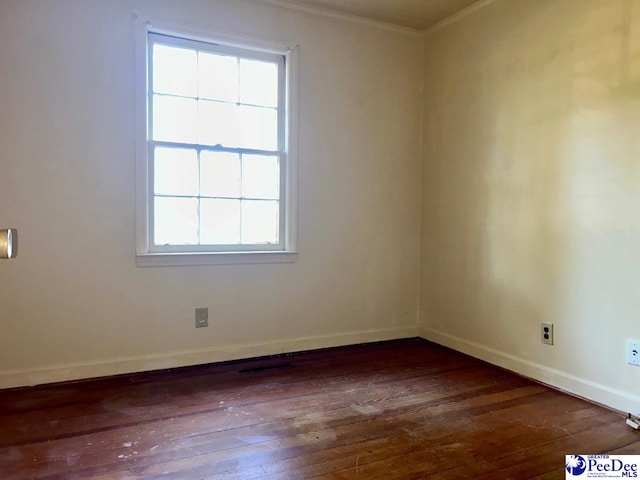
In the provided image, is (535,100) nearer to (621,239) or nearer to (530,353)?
(621,239)

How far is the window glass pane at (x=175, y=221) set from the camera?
3.03 m

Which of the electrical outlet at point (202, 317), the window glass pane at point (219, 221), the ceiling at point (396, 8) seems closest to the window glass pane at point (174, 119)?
the window glass pane at point (219, 221)

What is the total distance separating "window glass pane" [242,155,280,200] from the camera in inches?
128

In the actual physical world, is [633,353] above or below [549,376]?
above

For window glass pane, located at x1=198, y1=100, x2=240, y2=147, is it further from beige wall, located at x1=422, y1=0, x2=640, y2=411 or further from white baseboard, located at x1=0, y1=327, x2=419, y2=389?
beige wall, located at x1=422, y1=0, x2=640, y2=411

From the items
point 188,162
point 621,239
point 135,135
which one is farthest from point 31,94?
point 621,239

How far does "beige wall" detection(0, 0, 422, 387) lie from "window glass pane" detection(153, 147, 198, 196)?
171 millimetres

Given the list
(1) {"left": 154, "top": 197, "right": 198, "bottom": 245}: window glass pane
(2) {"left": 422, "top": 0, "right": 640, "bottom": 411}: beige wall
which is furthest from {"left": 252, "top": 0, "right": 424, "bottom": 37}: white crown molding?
(1) {"left": 154, "top": 197, "right": 198, "bottom": 245}: window glass pane

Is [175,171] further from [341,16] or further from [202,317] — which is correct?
[341,16]

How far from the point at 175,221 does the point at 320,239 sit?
1.04 m

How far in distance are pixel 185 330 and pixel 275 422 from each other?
1106 millimetres

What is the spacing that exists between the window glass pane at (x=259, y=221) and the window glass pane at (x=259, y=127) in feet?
1.30

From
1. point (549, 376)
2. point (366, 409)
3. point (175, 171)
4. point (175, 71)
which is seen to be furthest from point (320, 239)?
point (549, 376)

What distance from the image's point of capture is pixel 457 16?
3447 millimetres
